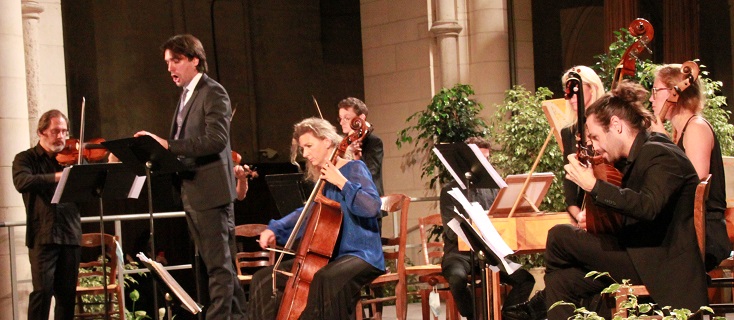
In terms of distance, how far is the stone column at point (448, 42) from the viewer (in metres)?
10.2

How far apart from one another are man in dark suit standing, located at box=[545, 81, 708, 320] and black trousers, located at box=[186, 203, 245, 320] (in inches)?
75.3

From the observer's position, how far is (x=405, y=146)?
10.7 m

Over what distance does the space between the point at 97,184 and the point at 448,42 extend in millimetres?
4713

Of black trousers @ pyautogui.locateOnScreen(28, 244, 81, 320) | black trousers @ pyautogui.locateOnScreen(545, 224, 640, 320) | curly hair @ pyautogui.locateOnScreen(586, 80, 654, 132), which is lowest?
black trousers @ pyautogui.locateOnScreen(28, 244, 81, 320)

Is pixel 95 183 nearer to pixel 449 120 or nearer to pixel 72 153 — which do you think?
pixel 72 153

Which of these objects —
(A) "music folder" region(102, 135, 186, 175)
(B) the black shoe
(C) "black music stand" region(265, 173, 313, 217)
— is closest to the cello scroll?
(B) the black shoe

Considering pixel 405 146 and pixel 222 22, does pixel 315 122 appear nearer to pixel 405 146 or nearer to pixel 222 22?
pixel 405 146

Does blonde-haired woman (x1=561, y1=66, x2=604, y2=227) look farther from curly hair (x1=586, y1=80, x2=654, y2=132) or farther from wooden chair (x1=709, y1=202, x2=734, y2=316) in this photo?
curly hair (x1=586, y1=80, x2=654, y2=132)

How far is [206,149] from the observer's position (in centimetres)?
550

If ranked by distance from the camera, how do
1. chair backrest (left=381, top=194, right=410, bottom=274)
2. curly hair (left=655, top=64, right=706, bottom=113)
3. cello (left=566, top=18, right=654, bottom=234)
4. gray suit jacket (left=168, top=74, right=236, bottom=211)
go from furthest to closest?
chair backrest (left=381, top=194, right=410, bottom=274) → gray suit jacket (left=168, top=74, right=236, bottom=211) → curly hair (left=655, top=64, right=706, bottom=113) → cello (left=566, top=18, right=654, bottom=234)

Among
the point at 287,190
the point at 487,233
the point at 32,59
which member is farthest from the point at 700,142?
the point at 32,59

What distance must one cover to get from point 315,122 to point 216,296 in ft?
3.34

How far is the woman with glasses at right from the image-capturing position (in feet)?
15.0

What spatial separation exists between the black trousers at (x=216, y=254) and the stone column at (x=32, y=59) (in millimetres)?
3066
